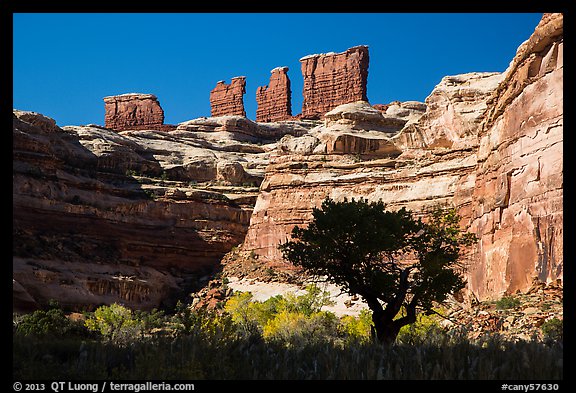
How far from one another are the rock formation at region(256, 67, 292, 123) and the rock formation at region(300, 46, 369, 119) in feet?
12.1

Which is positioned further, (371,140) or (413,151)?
(371,140)

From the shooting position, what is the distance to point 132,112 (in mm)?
110875

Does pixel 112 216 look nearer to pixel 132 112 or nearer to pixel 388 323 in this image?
pixel 388 323

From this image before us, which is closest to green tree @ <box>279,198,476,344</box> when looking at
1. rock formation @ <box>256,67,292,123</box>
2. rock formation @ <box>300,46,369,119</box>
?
rock formation @ <box>300,46,369,119</box>

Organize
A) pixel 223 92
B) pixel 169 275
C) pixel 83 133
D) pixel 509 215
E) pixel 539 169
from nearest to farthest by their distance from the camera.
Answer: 1. pixel 539 169
2. pixel 509 215
3. pixel 169 275
4. pixel 83 133
5. pixel 223 92

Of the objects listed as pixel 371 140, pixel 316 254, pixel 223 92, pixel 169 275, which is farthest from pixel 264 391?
pixel 223 92

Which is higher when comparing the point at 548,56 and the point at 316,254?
the point at 548,56

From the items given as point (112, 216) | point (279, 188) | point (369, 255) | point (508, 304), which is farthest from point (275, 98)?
point (369, 255)

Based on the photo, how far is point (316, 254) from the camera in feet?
67.5

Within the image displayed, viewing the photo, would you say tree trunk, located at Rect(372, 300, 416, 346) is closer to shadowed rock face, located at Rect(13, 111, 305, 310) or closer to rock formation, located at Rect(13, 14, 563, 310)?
rock formation, located at Rect(13, 14, 563, 310)

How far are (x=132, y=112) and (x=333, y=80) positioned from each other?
122 feet

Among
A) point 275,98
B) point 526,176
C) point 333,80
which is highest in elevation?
point 333,80
